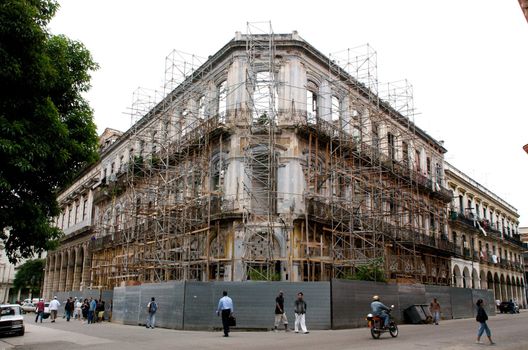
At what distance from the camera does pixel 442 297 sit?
84.8ft

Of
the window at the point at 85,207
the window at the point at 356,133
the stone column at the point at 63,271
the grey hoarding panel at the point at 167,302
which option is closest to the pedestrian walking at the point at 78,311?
the grey hoarding panel at the point at 167,302

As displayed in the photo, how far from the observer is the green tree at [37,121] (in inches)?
395

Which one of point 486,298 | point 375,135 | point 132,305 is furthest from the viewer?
point 486,298

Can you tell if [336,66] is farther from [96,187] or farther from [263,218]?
[96,187]

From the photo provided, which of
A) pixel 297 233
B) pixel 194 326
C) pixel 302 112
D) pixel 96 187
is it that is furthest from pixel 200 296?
pixel 96 187

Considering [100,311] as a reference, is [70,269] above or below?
above

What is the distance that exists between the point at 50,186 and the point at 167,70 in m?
15.1

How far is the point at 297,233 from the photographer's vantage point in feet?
72.1

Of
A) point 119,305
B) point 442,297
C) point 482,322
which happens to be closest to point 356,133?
point 442,297

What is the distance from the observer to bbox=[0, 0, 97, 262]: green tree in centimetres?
1003

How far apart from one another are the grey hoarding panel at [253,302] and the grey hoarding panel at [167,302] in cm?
35

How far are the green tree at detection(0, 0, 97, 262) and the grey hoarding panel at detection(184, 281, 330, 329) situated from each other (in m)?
6.53

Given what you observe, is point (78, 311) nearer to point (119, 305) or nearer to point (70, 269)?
point (119, 305)

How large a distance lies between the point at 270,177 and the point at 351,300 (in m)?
6.39
